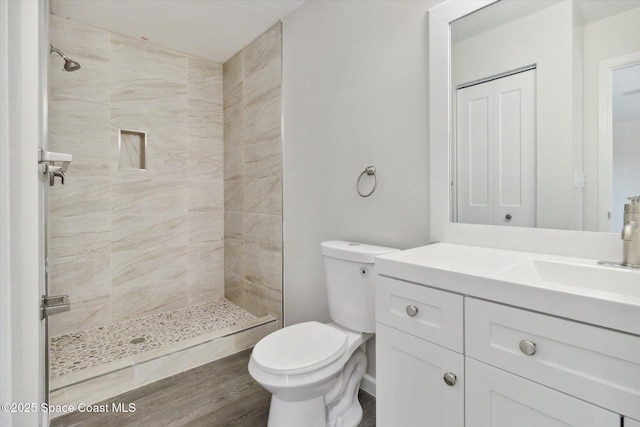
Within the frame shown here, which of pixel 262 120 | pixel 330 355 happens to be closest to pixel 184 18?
pixel 262 120

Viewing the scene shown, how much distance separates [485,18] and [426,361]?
1330mm

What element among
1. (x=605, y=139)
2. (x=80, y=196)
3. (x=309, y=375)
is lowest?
(x=309, y=375)

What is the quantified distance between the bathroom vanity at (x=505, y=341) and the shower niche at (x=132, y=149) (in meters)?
2.34

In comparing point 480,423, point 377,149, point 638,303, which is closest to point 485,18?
point 377,149

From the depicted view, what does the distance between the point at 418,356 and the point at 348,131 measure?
48.6 inches

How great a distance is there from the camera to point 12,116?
0.56 m

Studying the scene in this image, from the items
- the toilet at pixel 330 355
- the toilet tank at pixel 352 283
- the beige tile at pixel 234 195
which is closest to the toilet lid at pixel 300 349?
the toilet at pixel 330 355

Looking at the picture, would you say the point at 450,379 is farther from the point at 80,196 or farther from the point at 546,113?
the point at 80,196

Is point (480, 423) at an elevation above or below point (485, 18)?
below

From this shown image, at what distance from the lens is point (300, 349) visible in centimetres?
134

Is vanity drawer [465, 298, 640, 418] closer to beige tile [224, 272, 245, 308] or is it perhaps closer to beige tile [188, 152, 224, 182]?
beige tile [224, 272, 245, 308]

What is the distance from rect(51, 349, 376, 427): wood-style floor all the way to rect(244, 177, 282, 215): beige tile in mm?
1127

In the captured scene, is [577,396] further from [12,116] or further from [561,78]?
[12,116]

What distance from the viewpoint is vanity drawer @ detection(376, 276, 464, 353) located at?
0.88 metres
